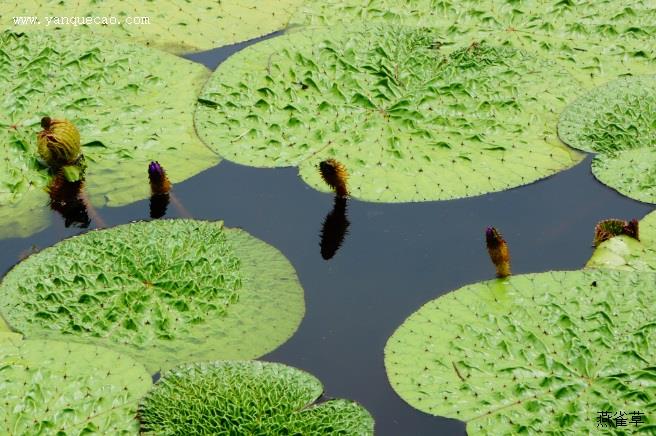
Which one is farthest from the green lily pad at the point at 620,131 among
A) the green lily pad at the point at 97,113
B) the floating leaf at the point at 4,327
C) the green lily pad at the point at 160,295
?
the floating leaf at the point at 4,327

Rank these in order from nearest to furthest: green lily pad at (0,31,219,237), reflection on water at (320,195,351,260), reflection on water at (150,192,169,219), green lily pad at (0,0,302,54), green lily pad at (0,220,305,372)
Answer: green lily pad at (0,220,305,372), reflection on water at (320,195,351,260), reflection on water at (150,192,169,219), green lily pad at (0,31,219,237), green lily pad at (0,0,302,54)

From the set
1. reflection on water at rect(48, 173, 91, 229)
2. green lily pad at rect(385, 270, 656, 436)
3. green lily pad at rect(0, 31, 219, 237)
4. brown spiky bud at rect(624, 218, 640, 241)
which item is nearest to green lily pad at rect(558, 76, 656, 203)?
brown spiky bud at rect(624, 218, 640, 241)

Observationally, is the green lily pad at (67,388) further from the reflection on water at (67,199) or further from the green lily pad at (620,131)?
the green lily pad at (620,131)

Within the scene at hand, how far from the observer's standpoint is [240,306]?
15.9ft

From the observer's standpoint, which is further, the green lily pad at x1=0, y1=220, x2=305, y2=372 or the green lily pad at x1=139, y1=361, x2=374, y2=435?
the green lily pad at x1=0, y1=220, x2=305, y2=372

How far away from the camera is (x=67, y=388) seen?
171 inches

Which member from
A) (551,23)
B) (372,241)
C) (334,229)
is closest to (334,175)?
(334,229)

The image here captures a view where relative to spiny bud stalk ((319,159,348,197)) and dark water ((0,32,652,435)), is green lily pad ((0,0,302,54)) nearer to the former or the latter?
dark water ((0,32,652,435))

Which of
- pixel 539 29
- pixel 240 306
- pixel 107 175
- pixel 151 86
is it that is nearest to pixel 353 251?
pixel 240 306

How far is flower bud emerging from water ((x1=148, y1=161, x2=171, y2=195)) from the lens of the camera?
17.7 ft

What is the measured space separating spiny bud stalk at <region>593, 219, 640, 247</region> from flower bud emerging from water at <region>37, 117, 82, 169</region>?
281 centimetres

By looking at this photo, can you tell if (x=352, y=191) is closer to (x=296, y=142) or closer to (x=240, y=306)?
(x=296, y=142)

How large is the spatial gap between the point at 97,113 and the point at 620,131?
9.98 feet

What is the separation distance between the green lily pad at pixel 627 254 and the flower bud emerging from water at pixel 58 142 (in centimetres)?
279
